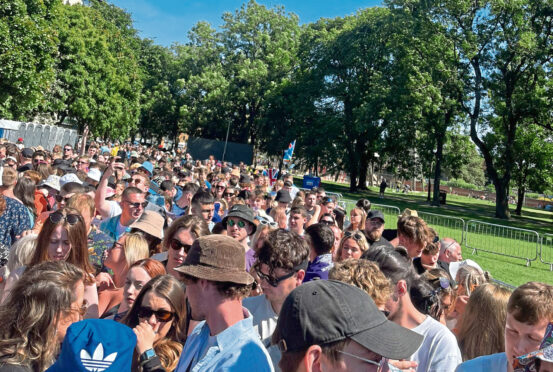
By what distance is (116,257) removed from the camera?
498cm

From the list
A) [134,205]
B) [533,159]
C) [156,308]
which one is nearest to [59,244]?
[156,308]

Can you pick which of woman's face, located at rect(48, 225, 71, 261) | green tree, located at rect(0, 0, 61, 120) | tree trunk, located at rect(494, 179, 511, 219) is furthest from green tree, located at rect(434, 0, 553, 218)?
woman's face, located at rect(48, 225, 71, 261)

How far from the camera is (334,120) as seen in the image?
147 ft

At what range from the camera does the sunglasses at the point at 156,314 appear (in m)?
3.42

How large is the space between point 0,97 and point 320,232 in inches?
1110

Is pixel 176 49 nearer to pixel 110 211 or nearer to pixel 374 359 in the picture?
pixel 110 211

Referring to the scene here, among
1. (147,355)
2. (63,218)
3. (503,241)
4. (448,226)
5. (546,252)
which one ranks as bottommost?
(546,252)

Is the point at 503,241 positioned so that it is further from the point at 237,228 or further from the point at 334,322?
the point at 334,322

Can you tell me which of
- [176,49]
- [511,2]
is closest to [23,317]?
[511,2]

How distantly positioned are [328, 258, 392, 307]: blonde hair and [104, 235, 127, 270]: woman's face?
2195 mm

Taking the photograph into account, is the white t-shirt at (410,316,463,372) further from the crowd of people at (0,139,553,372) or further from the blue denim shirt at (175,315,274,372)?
the blue denim shirt at (175,315,274,372)

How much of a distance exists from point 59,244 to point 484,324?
3.47m

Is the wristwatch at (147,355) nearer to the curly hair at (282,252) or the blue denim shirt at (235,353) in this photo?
the blue denim shirt at (235,353)

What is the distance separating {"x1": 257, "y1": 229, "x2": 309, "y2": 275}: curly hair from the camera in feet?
12.5
